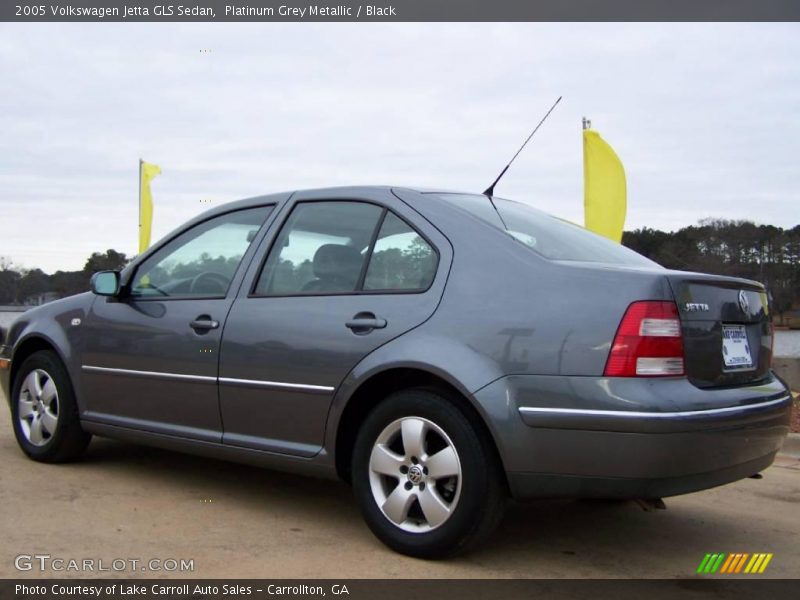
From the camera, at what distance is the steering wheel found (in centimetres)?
427

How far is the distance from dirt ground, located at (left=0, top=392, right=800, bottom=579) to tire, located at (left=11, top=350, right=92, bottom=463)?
0.10 metres

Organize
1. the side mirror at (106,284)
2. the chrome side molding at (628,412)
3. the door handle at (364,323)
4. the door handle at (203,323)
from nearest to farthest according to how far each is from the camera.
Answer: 1. the chrome side molding at (628,412)
2. the door handle at (364,323)
3. the door handle at (203,323)
4. the side mirror at (106,284)

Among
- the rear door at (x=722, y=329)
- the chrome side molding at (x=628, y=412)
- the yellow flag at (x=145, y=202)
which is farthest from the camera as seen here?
the yellow flag at (x=145, y=202)

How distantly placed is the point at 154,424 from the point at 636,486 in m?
2.55


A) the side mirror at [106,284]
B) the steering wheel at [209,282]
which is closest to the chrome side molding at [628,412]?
the steering wheel at [209,282]

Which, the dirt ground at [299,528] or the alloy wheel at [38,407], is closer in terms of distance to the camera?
the dirt ground at [299,528]

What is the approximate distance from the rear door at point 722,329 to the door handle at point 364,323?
3.84 feet

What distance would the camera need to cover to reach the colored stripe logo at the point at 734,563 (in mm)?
3391

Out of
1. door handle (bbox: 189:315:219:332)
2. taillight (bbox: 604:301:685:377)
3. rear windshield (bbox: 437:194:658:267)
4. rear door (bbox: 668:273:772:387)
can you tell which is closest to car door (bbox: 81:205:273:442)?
door handle (bbox: 189:315:219:332)

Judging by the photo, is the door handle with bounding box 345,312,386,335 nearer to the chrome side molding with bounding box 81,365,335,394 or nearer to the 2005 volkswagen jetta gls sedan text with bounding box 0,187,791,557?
the 2005 volkswagen jetta gls sedan text with bounding box 0,187,791,557

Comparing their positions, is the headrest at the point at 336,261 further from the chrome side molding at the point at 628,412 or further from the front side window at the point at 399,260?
the chrome side molding at the point at 628,412

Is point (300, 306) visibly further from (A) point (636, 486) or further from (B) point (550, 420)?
(A) point (636, 486)

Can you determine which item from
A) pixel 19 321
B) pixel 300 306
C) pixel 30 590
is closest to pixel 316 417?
pixel 300 306

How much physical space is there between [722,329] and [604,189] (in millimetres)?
8593
